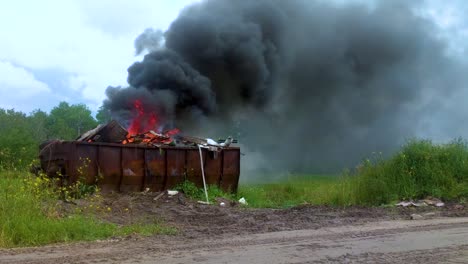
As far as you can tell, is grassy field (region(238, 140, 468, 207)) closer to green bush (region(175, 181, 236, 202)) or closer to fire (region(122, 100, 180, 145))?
green bush (region(175, 181, 236, 202))

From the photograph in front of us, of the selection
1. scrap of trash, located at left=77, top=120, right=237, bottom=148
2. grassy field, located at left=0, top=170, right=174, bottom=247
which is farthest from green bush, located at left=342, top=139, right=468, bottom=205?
grassy field, located at left=0, top=170, right=174, bottom=247

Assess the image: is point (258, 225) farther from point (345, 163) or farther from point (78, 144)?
point (345, 163)

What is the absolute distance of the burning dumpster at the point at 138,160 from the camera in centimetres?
1173

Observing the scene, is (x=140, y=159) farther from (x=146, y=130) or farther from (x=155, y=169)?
(x=146, y=130)

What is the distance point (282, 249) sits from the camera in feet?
23.6

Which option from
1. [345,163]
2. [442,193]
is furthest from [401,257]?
[345,163]

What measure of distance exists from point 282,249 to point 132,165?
21.4 ft

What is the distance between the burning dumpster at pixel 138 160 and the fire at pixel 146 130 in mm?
28

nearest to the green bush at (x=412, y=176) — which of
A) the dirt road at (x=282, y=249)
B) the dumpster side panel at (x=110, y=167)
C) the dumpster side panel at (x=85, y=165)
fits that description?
the dirt road at (x=282, y=249)

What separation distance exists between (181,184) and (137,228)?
479 cm

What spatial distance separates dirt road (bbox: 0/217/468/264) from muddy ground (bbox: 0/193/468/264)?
13mm

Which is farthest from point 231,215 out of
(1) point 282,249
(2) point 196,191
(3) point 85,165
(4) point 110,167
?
(1) point 282,249

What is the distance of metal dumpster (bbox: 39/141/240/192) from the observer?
11695 millimetres

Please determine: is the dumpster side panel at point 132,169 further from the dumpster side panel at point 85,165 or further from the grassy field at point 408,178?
the grassy field at point 408,178
